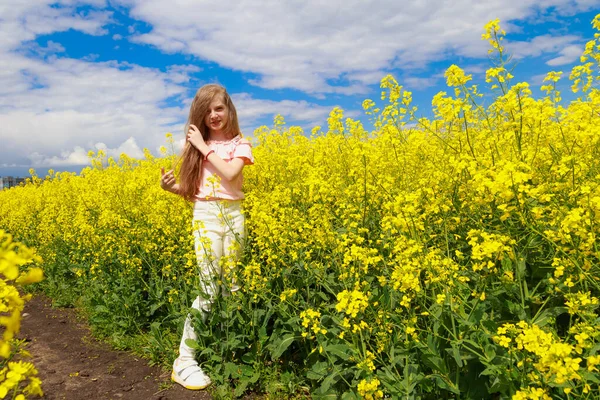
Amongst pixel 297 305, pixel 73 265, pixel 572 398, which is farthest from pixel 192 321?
pixel 73 265

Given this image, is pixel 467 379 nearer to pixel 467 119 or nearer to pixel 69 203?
pixel 467 119

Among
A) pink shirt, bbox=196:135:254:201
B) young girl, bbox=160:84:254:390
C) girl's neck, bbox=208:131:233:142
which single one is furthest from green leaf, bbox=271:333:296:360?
girl's neck, bbox=208:131:233:142

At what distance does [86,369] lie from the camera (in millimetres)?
3801

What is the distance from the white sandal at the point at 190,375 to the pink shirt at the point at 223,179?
4.15 feet

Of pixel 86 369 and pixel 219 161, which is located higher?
pixel 219 161

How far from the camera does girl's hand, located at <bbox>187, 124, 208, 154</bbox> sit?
3411 mm

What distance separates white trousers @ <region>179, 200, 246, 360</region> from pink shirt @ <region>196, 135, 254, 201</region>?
0.06 meters

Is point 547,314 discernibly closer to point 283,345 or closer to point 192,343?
point 283,345

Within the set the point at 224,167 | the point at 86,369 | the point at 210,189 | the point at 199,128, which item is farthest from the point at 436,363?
the point at 86,369

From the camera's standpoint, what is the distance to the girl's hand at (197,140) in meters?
3.41

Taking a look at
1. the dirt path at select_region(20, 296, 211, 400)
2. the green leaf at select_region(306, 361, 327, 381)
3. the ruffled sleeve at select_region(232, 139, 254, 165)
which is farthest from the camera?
the ruffled sleeve at select_region(232, 139, 254, 165)

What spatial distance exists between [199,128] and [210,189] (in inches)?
23.4

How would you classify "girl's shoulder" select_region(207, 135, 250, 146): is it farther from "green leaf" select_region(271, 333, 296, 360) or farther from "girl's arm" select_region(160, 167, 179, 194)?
"green leaf" select_region(271, 333, 296, 360)

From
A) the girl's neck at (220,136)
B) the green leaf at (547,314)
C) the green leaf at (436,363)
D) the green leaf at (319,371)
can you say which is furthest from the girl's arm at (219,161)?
the green leaf at (547,314)
